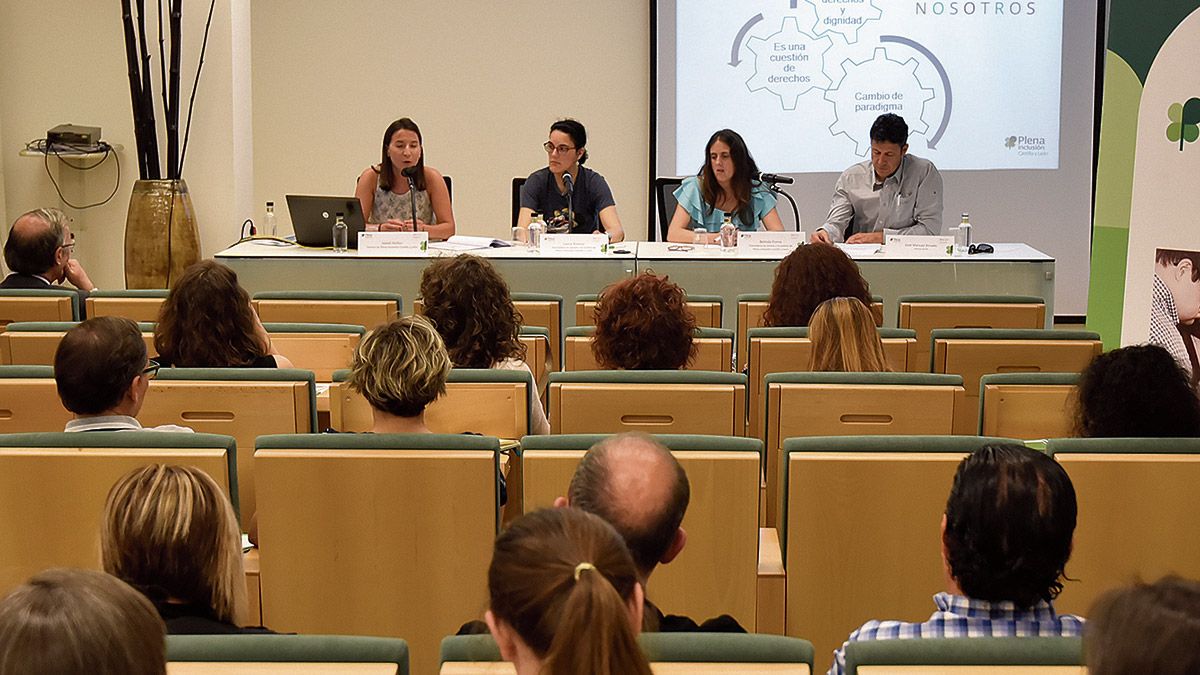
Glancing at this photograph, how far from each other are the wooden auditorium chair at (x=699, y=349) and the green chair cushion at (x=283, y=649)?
2407mm

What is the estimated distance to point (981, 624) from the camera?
1.94 meters

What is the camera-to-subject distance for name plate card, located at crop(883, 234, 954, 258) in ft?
20.6

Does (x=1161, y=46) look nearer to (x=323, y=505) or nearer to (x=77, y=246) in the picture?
(x=323, y=505)

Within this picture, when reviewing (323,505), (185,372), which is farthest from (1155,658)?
(185,372)

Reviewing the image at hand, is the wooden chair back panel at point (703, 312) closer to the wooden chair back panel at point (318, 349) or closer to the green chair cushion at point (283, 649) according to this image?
the wooden chair back panel at point (318, 349)

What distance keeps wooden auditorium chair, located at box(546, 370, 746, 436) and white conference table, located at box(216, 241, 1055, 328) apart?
10.0ft

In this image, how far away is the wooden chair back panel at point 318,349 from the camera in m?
4.11

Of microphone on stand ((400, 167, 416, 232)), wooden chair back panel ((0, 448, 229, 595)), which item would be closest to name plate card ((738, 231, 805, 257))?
microphone on stand ((400, 167, 416, 232))

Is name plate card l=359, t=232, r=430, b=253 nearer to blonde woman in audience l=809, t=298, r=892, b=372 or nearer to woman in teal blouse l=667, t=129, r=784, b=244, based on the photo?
woman in teal blouse l=667, t=129, r=784, b=244

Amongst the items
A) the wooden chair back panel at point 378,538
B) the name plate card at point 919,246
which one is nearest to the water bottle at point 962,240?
the name plate card at point 919,246

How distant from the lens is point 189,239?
6996 millimetres

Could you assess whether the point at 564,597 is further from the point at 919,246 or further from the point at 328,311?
the point at 919,246

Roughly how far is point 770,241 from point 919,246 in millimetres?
738

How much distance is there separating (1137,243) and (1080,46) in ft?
15.4
